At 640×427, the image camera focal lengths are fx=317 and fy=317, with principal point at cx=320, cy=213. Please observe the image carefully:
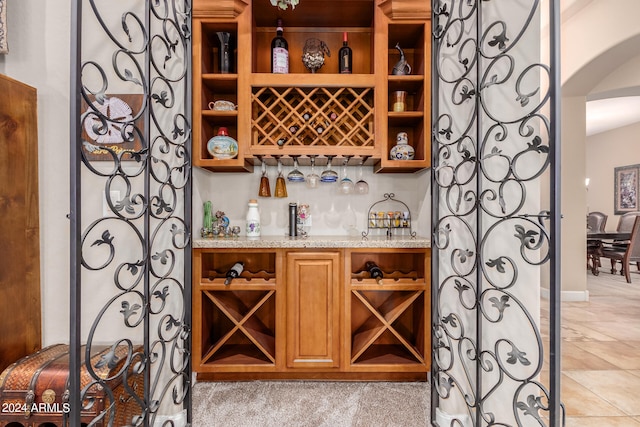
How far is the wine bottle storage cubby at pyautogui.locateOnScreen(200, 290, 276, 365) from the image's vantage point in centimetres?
203

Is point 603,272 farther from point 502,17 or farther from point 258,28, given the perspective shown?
point 258,28

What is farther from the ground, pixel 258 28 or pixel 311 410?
pixel 258 28

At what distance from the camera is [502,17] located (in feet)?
4.49

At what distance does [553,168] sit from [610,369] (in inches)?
82.4

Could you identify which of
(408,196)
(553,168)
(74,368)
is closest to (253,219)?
(408,196)

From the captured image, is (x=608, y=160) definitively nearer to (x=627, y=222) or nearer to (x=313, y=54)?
(x=627, y=222)

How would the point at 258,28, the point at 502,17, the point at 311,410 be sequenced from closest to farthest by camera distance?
the point at 502,17, the point at 311,410, the point at 258,28

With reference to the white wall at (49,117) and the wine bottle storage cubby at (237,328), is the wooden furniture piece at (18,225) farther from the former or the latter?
the wine bottle storage cubby at (237,328)

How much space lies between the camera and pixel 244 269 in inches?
92.0

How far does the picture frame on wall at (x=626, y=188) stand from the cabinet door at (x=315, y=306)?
792cm

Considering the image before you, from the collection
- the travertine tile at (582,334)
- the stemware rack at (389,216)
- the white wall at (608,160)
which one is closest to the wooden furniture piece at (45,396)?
the stemware rack at (389,216)

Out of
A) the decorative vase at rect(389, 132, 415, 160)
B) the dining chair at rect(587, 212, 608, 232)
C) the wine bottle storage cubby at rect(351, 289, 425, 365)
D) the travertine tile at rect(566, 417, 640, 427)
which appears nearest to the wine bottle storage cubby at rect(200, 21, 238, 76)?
the decorative vase at rect(389, 132, 415, 160)

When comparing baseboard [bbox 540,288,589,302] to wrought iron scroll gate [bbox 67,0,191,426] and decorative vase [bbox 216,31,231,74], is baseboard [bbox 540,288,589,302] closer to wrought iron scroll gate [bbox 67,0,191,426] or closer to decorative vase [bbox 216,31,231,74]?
wrought iron scroll gate [bbox 67,0,191,426]

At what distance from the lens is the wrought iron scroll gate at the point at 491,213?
115 cm
